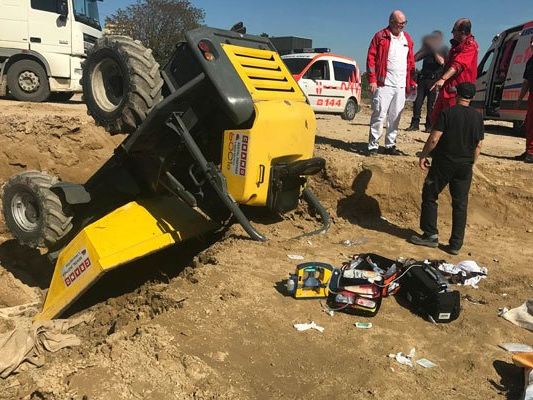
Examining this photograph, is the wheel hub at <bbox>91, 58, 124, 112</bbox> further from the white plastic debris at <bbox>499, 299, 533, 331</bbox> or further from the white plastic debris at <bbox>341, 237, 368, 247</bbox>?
the white plastic debris at <bbox>499, 299, 533, 331</bbox>

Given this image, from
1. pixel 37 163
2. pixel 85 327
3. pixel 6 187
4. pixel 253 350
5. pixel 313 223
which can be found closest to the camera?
pixel 253 350

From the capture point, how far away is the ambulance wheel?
17688mm

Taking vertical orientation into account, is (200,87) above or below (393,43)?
below

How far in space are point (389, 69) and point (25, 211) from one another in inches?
193

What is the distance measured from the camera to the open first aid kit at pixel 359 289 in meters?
3.85

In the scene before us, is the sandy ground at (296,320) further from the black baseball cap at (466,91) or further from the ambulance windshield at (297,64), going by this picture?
the ambulance windshield at (297,64)

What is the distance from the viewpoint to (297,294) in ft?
13.2

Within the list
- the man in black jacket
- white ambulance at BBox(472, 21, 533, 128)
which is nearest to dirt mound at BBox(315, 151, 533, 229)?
the man in black jacket

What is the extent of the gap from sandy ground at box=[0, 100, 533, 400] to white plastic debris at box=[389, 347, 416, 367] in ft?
0.17

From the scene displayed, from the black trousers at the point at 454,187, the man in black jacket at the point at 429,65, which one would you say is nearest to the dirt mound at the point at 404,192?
the black trousers at the point at 454,187

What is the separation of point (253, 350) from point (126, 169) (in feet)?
8.31

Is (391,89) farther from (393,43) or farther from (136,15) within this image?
(136,15)

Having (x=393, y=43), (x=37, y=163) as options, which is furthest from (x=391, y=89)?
(x=37, y=163)

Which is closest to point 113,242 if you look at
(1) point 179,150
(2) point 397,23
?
(1) point 179,150
